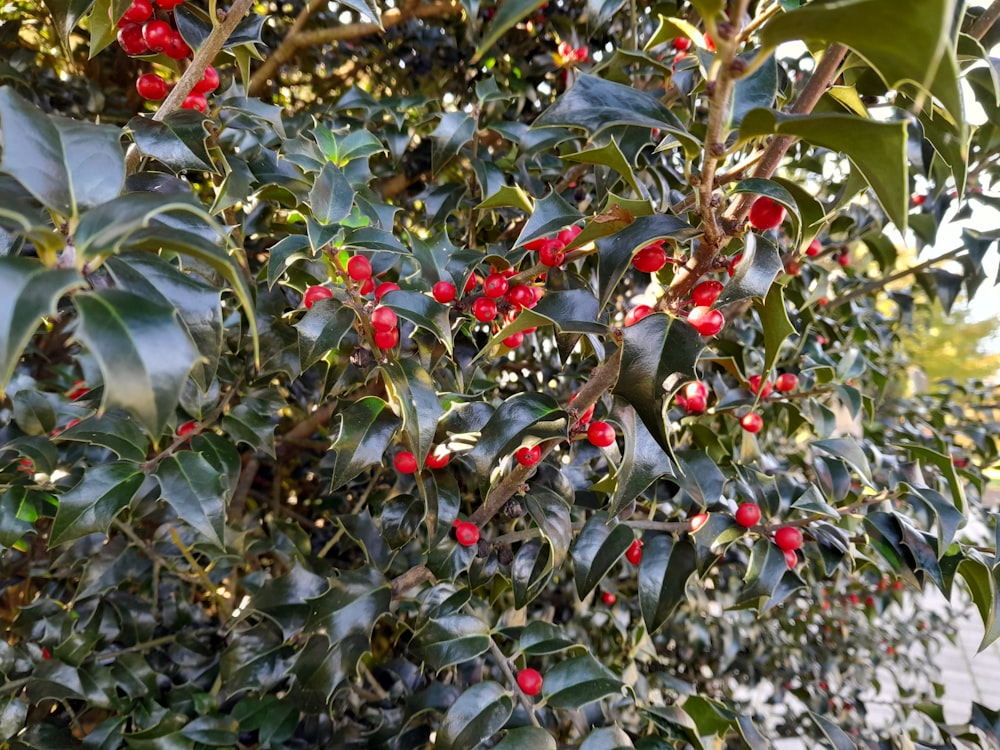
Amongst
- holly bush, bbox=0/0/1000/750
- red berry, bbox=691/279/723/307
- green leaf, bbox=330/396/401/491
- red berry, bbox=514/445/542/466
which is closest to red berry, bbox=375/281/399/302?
holly bush, bbox=0/0/1000/750

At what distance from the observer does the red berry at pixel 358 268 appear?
768 mm

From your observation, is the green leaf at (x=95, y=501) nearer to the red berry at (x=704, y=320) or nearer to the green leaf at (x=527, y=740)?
the green leaf at (x=527, y=740)

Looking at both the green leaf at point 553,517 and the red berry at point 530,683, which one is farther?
the red berry at point 530,683

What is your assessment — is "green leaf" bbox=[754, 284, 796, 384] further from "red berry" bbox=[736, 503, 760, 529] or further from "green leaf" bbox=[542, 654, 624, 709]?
"green leaf" bbox=[542, 654, 624, 709]

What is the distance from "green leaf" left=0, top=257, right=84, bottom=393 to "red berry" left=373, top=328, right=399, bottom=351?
414 mm

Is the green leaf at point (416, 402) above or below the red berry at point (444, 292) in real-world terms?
below

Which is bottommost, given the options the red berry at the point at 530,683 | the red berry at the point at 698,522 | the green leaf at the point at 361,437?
the red berry at the point at 530,683

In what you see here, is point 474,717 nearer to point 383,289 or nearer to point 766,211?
point 383,289

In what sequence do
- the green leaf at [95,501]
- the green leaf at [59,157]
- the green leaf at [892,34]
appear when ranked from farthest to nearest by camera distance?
the green leaf at [95,501]
the green leaf at [59,157]
the green leaf at [892,34]

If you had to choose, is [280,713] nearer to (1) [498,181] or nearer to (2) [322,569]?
(2) [322,569]

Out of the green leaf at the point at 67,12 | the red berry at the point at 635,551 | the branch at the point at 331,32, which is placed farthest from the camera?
the branch at the point at 331,32

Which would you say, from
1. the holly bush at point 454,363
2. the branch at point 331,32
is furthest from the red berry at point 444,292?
the branch at point 331,32

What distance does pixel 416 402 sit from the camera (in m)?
0.69

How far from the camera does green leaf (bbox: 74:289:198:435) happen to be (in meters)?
0.34
